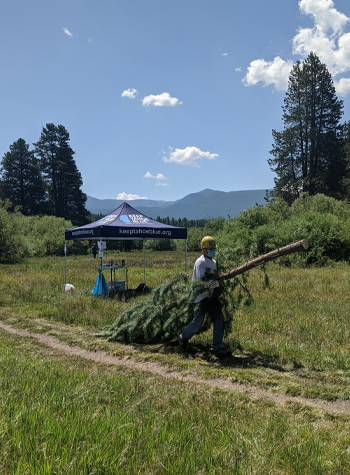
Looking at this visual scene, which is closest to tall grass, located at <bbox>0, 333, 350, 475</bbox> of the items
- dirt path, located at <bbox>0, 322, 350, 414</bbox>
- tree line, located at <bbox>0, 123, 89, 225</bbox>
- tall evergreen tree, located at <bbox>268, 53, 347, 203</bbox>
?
dirt path, located at <bbox>0, 322, 350, 414</bbox>

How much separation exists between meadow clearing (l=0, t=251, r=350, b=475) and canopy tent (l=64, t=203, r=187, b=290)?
14.9 ft

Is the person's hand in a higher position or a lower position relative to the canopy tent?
lower

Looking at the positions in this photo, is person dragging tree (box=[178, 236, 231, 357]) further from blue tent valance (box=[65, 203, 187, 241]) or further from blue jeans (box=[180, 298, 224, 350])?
blue tent valance (box=[65, 203, 187, 241])

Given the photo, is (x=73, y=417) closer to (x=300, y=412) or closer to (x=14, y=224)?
(x=300, y=412)

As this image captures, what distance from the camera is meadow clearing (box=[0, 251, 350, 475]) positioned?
2.39 metres

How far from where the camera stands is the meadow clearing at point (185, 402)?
2.39 meters

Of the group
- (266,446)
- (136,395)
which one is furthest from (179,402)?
(266,446)

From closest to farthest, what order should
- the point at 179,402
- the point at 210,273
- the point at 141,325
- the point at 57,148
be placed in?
the point at 179,402 < the point at 210,273 < the point at 141,325 < the point at 57,148

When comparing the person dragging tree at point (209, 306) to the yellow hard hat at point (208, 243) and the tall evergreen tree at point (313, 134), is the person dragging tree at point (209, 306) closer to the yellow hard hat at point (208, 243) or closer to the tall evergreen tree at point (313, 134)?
the yellow hard hat at point (208, 243)

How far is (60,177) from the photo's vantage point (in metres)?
77.0

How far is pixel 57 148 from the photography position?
258 feet

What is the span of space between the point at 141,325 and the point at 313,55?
170 ft

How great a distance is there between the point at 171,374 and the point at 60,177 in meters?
77.2

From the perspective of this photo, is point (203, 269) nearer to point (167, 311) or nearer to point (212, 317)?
point (212, 317)
